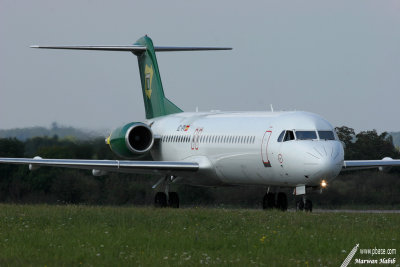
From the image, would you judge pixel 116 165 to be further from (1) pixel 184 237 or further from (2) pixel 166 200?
(1) pixel 184 237

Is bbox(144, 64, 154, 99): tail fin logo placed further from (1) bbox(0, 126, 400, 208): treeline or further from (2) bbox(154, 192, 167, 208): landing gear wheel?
(2) bbox(154, 192, 167, 208): landing gear wheel

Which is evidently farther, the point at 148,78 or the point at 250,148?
the point at 148,78

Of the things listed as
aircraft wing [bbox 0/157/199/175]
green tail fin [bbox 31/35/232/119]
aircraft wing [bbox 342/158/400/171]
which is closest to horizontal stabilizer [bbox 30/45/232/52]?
green tail fin [bbox 31/35/232/119]

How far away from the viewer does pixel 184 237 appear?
1617cm

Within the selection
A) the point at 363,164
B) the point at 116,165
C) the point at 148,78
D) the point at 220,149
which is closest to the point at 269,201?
the point at 220,149

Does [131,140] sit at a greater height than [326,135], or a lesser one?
greater

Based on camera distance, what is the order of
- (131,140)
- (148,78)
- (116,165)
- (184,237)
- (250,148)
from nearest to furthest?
(184,237), (250,148), (116,165), (131,140), (148,78)

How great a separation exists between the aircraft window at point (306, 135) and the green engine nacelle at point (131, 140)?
25.0 feet

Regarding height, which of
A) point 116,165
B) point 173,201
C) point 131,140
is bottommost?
point 173,201

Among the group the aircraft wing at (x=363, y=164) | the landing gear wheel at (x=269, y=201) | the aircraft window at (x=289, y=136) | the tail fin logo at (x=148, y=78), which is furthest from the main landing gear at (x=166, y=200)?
the aircraft window at (x=289, y=136)

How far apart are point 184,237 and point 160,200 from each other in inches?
572

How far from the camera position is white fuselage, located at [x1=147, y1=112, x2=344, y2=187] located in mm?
24359

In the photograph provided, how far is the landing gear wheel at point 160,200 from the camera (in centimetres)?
3053

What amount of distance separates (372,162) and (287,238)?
40.9 feet
